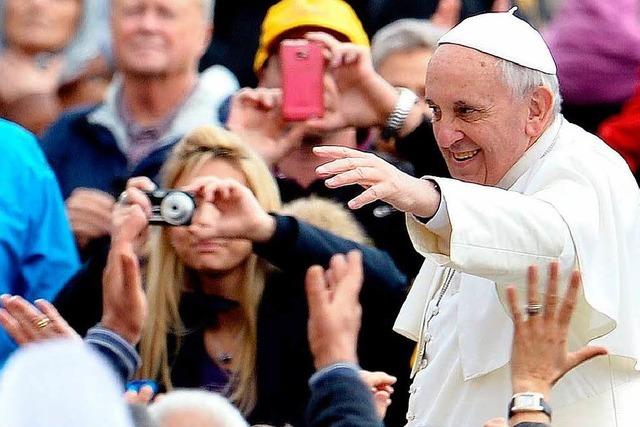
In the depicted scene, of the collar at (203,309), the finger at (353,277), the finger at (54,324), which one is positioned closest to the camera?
the finger at (353,277)

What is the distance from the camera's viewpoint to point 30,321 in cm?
396

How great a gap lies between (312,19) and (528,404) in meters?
2.72

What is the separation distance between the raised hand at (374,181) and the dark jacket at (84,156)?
1983 millimetres

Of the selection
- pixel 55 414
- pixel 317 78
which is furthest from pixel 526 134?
pixel 55 414

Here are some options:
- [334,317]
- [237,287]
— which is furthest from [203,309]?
[334,317]

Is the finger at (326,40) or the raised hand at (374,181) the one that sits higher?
the raised hand at (374,181)

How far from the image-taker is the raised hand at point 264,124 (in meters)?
5.56

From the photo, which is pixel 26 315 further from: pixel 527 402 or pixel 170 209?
pixel 527 402

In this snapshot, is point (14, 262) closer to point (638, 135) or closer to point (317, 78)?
point (317, 78)

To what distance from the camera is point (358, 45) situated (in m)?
5.60

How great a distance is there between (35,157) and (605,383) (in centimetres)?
198

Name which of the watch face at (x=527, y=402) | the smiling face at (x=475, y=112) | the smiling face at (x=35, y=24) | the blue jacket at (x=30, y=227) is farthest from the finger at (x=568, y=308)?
the smiling face at (x=35, y=24)

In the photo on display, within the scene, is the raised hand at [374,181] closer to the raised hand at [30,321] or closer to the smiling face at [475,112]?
the smiling face at [475,112]

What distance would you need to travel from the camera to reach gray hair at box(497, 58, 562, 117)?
409 centimetres
